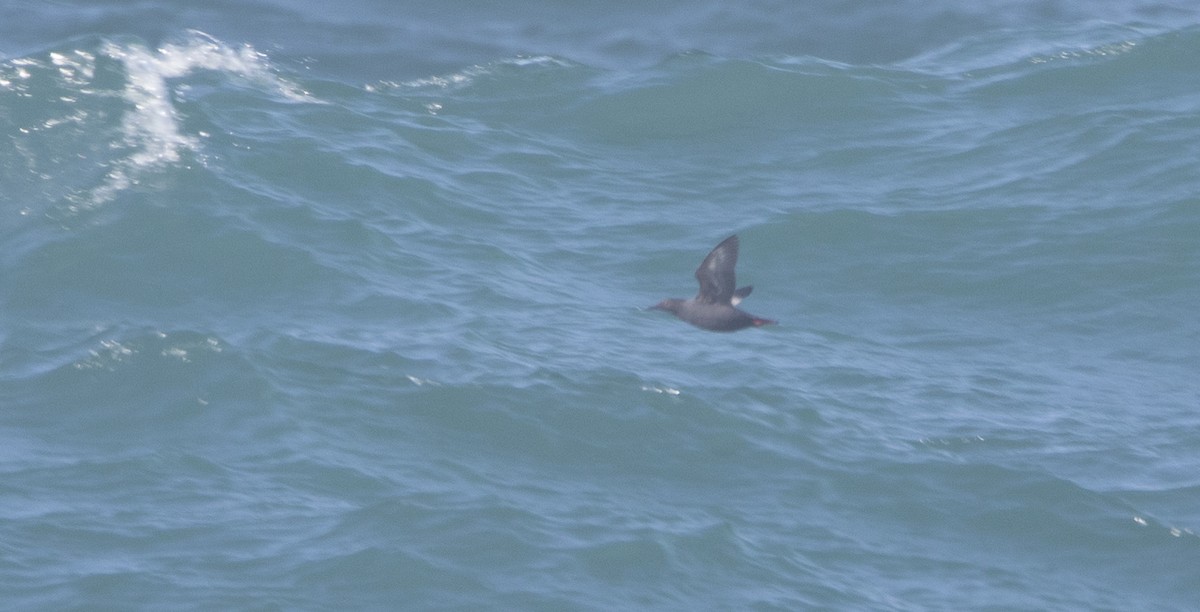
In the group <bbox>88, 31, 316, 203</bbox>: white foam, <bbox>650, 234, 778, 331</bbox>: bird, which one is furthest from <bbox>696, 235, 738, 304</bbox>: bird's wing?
<bbox>88, 31, 316, 203</bbox>: white foam

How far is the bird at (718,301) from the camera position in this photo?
14742 millimetres

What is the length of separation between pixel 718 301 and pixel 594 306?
5.76m

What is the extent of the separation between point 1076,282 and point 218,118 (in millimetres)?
11606

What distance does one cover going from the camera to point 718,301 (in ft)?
50.2

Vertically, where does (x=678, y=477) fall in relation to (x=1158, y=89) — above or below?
below

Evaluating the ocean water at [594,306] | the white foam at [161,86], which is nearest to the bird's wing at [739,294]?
the ocean water at [594,306]

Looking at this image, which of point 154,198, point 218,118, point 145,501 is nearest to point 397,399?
point 145,501

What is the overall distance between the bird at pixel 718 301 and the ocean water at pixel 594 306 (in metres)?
2.15

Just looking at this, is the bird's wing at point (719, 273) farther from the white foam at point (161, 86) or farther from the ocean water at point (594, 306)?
the white foam at point (161, 86)

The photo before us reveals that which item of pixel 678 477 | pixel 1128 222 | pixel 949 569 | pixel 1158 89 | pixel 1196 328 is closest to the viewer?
pixel 949 569

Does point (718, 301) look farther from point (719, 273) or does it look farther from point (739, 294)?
point (719, 273)

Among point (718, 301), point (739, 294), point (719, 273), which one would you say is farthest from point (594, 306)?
point (719, 273)

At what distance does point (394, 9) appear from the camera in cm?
3002

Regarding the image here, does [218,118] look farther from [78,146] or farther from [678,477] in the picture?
[678,477]
